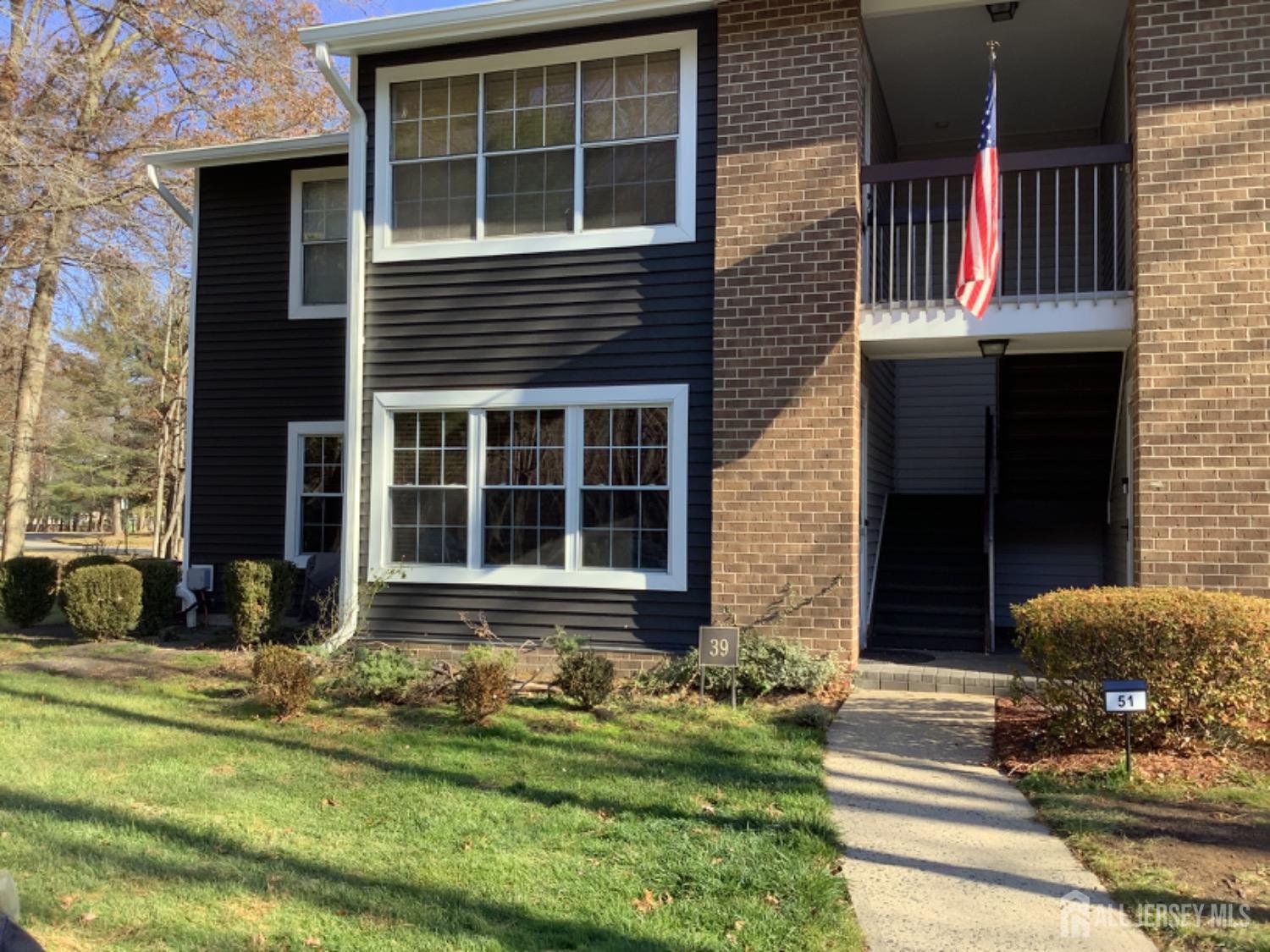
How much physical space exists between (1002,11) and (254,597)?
351 inches

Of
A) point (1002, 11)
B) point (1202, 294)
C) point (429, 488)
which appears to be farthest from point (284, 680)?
point (1002, 11)

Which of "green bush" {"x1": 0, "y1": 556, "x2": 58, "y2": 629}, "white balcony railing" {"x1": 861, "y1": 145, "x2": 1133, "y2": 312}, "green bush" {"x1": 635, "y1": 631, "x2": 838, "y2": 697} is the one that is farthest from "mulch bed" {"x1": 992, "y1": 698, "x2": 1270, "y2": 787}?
"green bush" {"x1": 0, "y1": 556, "x2": 58, "y2": 629}

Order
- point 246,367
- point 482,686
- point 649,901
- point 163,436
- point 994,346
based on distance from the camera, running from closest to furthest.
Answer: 1. point 649,901
2. point 482,686
3. point 994,346
4. point 246,367
5. point 163,436

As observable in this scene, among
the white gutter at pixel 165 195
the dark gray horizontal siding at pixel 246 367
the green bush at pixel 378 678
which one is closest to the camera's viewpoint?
the green bush at pixel 378 678

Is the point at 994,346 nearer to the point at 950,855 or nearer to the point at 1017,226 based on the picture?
the point at 1017,226

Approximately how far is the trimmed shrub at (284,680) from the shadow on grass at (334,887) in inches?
79.4

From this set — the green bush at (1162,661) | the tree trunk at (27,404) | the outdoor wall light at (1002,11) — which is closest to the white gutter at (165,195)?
the tree trunk at (27,404)

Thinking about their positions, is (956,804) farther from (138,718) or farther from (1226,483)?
(138,718)

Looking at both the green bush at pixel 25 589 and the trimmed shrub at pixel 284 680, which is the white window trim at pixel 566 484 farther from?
the green bush at pixel 25 589

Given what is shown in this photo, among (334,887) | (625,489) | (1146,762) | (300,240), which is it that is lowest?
(334,887)

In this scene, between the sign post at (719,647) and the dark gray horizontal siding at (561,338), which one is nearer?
the sign post at (719,647)

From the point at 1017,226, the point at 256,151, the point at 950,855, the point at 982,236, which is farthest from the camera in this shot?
the point at 256,151

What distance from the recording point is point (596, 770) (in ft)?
18.3

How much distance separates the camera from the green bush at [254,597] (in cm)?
962
